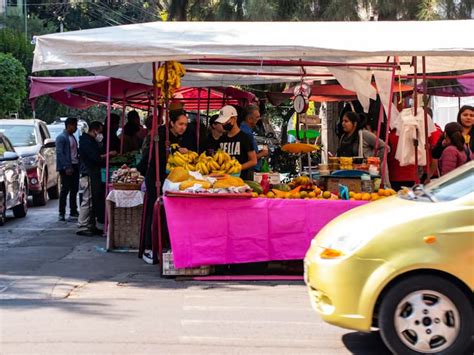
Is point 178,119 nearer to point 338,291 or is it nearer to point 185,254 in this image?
point 185,254

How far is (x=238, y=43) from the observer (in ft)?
30.7

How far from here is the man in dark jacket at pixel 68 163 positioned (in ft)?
51.4

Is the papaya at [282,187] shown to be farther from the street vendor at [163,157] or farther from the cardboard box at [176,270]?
the cardboard box at [176,270]

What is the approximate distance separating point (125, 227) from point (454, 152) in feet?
15.4

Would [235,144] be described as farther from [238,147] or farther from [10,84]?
[10,84]

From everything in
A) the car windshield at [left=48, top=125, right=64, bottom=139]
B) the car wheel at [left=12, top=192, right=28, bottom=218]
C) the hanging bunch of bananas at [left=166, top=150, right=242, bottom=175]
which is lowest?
the car wheel at [left=12, top=192, right=28, bottom=218]

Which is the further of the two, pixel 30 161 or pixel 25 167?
pixel 30 161

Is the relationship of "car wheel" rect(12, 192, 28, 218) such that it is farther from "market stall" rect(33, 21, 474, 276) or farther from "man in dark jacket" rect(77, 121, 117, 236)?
"market stall" rect(33, 21, 474, 276)

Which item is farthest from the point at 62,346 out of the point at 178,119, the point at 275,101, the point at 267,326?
the point at 275,101

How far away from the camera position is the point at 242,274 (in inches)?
392

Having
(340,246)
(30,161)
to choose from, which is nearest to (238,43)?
(340,246)

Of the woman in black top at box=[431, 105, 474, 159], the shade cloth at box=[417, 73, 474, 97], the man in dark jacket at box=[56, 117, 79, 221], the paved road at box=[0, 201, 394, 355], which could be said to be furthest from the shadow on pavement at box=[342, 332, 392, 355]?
the shade cloth at box=[417, 73, 474, 97]

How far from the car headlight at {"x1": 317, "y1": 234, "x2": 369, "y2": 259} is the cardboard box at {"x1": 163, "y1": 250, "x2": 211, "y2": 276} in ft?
11.4

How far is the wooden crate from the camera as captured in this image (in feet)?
39.4
